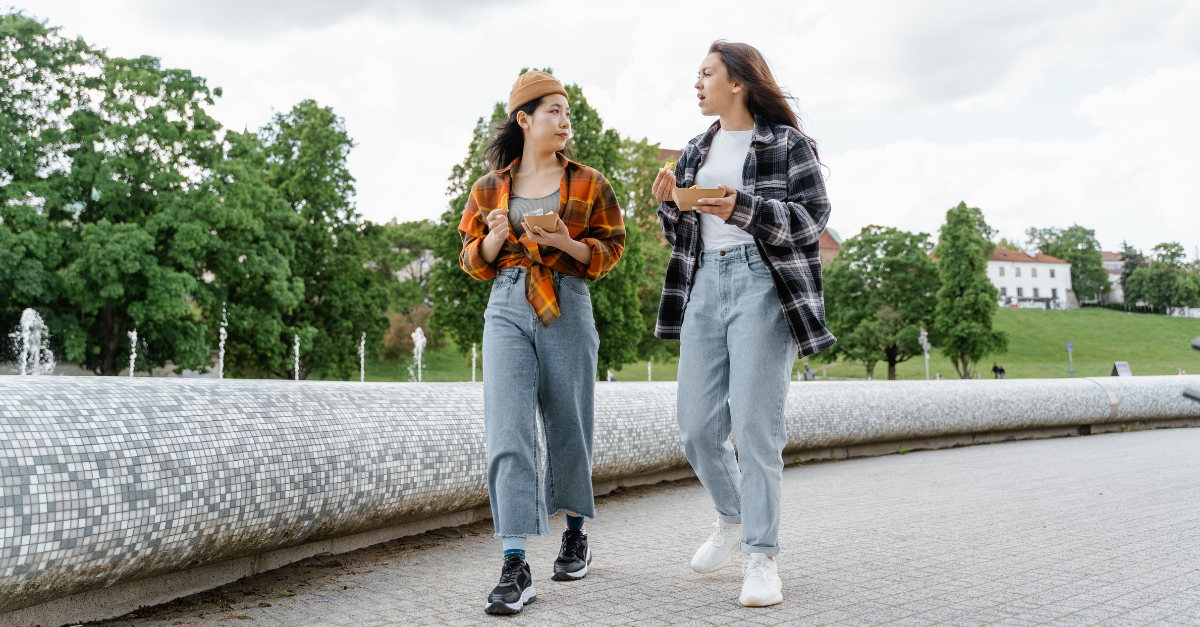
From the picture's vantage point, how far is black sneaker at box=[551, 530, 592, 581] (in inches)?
144

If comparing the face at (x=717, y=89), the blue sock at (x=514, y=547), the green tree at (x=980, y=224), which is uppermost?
the green tree at (x=980, y=224)

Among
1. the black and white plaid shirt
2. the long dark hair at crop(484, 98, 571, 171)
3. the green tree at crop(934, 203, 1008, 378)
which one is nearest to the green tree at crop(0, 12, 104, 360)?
the long dark hair at crop(484, 98, 571, 171)

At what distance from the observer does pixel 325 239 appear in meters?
30.6

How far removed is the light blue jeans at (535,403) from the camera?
3391 mm

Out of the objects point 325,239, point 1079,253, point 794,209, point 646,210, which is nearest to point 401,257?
point 325,239

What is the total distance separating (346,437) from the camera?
4.02 m

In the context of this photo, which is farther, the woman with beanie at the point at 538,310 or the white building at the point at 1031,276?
the white building at the point at 1031,276

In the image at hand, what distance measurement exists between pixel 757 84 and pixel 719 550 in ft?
6.32

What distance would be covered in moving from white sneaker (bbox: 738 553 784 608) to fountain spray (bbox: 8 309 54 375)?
2481cm

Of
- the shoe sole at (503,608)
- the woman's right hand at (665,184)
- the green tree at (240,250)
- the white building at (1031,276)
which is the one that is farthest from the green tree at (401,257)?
the white building at (1031,276)

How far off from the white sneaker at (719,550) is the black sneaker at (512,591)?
2.38ft

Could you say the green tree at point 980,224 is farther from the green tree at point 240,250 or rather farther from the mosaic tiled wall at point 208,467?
the mosaic tiled wall at point 208,467

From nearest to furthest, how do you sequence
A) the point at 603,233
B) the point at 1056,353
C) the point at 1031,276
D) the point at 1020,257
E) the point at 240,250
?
1. the point at 603,233
2. the point at 240,250
3. the point at 1056,353
4. the point at 1031,276
5. the point at 1020,257

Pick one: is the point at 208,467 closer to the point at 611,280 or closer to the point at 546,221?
the point at 546,221
